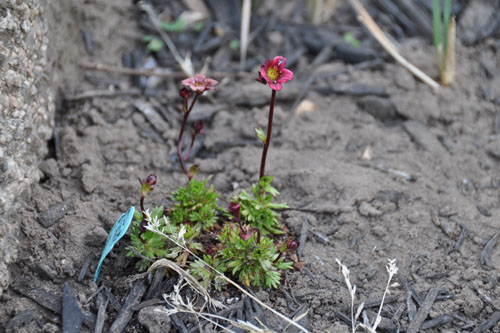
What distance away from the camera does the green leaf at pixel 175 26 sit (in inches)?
168

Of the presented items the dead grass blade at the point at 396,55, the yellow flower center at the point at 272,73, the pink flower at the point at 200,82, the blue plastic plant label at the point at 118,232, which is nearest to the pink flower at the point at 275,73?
the yellow flower center at the point at 272,73

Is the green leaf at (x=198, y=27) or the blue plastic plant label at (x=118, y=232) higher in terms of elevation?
the green leaf at (x=198, y=27)

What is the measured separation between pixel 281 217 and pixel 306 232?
7.6 inches

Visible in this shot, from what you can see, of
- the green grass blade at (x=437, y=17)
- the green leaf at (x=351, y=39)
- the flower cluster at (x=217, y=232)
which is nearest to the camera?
the flower cluster at (x=217, y=232)

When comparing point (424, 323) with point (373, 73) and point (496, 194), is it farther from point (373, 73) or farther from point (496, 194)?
point (373, 73)

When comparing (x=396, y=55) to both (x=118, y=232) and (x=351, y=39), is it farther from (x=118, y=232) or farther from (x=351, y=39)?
(x=118, y=232)

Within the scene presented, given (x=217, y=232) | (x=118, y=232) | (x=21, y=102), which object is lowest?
(x=217, y=232)

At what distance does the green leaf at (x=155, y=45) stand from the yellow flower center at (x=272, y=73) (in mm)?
2072

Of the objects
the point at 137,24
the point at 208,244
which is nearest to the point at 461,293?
the point at 208,244

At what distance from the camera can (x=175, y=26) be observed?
429 centimetres

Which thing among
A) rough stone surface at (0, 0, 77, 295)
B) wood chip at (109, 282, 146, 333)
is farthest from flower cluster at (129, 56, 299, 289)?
rough stone surface at (0, 0, 77, 295)

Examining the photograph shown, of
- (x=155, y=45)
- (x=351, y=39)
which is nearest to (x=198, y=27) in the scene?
(x=155, y=45)

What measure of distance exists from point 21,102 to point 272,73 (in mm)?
1316

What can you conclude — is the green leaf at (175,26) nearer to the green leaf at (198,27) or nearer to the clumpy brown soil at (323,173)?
the green leaf at (198,27)
